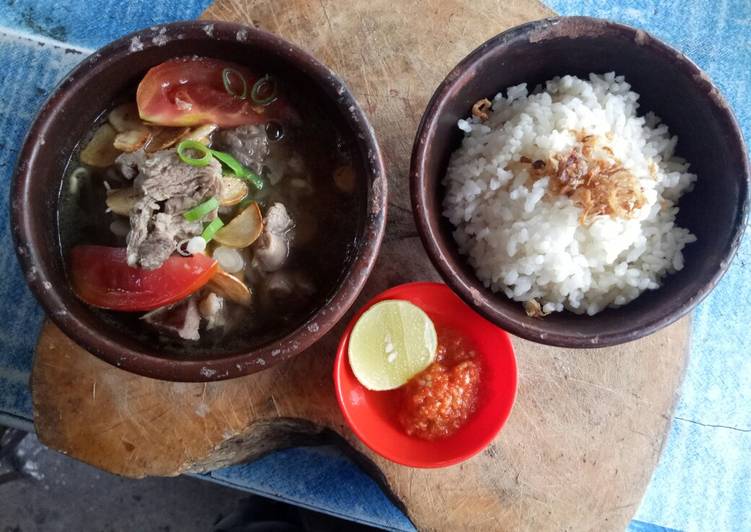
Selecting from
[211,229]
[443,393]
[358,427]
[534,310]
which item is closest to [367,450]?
[358,427]

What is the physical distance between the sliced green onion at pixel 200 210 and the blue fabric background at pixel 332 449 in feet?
3.37

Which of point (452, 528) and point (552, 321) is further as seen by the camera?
point (452, 528)

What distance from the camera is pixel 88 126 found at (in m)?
1.95

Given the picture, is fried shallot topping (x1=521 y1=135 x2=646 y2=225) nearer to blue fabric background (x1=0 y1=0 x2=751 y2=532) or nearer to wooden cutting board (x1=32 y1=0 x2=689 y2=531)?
wooden cutting board (x1=32 y1=0 x2=689 y2=531)

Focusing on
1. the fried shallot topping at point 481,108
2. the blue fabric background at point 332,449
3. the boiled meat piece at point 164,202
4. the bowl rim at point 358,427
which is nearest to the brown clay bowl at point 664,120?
the fried shallot topping at point 481,108

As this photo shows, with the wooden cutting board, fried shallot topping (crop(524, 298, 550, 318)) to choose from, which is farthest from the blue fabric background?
fried shallot topping (crop(524, 298, 550, 318))

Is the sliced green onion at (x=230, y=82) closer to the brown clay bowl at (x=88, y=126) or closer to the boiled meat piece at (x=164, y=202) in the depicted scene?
the brown clay bowl at (x=88, y=126)

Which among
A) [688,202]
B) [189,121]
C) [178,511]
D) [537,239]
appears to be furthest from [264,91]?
[178,511]

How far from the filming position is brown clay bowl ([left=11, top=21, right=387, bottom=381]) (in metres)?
1.74

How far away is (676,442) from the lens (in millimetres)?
2580

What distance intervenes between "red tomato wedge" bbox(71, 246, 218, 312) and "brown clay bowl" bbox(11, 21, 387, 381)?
0.05 metres

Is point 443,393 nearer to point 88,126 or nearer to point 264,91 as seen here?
point 264,91

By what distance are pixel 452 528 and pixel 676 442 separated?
104 cm

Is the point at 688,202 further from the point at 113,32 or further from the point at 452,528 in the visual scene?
the point at 113,32
